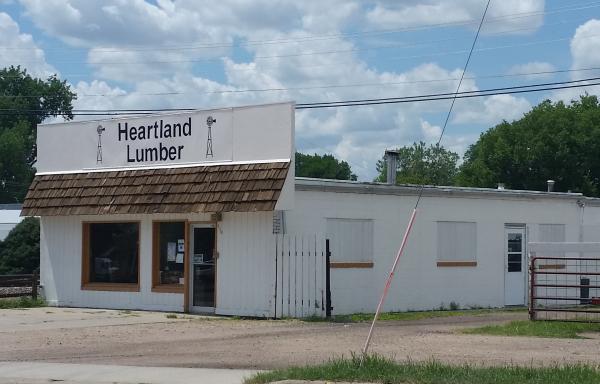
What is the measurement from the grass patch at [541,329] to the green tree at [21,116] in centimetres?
6105

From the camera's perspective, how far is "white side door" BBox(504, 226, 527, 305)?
26.6 meters

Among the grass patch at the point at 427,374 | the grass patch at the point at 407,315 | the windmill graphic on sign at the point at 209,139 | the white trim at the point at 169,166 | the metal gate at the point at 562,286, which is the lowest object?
the grass patch at the point at 407,315

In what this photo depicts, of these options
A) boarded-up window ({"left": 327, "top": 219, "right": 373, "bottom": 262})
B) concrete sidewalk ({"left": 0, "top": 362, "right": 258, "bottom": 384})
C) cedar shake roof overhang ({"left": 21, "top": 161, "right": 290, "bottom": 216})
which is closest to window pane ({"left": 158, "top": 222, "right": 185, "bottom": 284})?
cedar shake roof overhang ({"left": 21, "top": 161, "right": 290, "bottom": 216})

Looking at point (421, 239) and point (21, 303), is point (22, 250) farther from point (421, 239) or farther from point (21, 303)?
point (421, 239)

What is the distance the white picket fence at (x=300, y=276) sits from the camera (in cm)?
2100

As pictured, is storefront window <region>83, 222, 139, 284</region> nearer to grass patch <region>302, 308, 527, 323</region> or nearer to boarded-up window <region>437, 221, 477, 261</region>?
grass patch <region>302, 308, 527, 323</region>

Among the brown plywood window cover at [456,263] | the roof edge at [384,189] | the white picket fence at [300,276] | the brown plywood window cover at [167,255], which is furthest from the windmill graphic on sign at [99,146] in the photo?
the brown plywood window cover at [456,263]

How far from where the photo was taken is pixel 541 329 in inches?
712

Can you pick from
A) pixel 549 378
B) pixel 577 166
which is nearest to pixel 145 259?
pixel 549 378

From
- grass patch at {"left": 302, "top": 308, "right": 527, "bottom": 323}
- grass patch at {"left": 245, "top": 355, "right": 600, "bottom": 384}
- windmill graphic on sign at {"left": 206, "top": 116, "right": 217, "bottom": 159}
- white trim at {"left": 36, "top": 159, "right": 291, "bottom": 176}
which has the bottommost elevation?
grass patch at {"left": 302, "top": 308, "right": 527, "bottom": 323}

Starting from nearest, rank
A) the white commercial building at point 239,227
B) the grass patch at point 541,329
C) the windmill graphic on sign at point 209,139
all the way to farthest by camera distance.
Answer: the grass patch at point 541,329
the white commercial building at point 239,227
the windmill graphic on sign at point 209,139

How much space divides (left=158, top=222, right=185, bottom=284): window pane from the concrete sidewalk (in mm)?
8980

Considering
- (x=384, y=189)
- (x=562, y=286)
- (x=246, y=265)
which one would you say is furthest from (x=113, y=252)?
(x=562, y=286)

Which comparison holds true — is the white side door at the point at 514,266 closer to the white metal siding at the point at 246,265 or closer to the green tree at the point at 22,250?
the white metal siding at the point at 246,265
